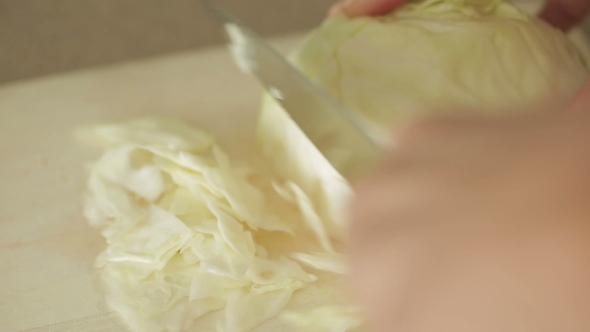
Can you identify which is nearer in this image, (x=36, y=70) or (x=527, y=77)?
(x=527, y=77)

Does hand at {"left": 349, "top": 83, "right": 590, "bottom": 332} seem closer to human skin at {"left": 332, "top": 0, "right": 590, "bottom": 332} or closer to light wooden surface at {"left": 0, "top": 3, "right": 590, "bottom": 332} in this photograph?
human skin at {"left": 332, "top": 0, "right": 590, "bottom": 332}

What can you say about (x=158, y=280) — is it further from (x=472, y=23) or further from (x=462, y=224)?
(x=472, y=23)

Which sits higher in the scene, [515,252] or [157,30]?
[515,252]

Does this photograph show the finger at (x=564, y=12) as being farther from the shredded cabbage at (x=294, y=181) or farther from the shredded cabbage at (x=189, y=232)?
the shredded cabbage at (x=189, y=232)

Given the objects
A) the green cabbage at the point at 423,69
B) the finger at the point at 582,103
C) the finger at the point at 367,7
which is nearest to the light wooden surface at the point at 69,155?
the green cabbage at the point at 423,69

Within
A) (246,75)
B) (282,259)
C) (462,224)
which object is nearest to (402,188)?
(462,224)

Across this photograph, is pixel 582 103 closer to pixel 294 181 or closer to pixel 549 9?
pixel 294 181
